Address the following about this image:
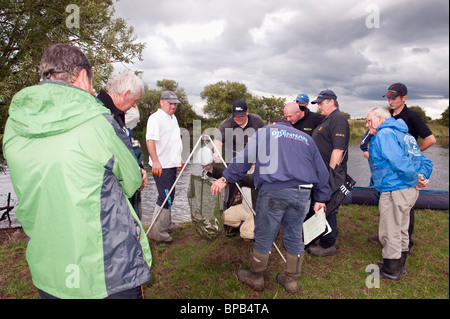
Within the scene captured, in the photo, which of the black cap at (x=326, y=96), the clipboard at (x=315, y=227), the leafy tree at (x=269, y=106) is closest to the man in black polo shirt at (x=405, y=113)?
the black cap at (x=326, y=96)

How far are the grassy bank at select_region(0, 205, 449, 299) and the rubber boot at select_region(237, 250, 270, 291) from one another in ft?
0.26

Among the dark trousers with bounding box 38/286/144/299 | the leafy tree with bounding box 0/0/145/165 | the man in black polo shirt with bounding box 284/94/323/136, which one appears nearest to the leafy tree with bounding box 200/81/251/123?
the leafy tree with bounding box 0/0/145/165

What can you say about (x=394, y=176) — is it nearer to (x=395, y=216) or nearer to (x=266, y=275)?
(x=395, y=216)

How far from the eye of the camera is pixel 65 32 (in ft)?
24.7

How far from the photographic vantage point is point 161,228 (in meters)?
5.05

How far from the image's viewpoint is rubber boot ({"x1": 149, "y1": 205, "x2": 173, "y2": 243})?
16.3 feet

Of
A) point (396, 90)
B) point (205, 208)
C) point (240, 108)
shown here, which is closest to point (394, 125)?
point (396, 90)

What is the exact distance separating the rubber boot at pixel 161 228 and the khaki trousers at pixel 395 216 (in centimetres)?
346

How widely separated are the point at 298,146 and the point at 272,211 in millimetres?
817

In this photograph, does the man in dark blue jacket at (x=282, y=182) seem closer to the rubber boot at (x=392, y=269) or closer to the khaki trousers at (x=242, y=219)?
the khaki trousers at (x=242, y=219)

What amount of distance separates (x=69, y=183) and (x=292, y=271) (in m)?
3.01

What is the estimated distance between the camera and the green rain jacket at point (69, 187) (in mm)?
1557

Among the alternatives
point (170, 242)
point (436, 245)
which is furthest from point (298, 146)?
point (436, 245)
